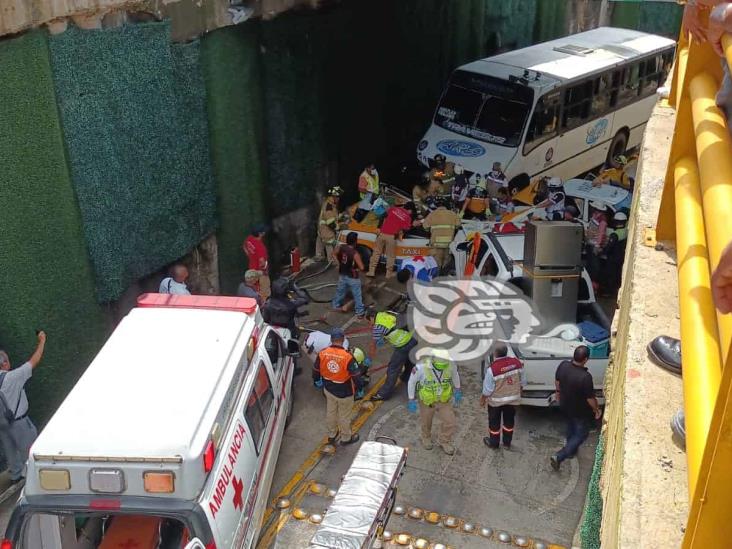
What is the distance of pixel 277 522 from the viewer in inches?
348

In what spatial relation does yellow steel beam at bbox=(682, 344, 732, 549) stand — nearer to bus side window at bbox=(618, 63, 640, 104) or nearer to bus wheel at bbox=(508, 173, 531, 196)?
bus wheel at bbox=(508, 173, 531, 196)

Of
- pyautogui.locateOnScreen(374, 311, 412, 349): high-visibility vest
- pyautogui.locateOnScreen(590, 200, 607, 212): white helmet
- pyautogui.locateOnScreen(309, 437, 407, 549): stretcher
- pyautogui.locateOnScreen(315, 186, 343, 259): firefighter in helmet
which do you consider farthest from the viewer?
Answer: pyautogui.locateOnScreen(315, 186, 343, 259): firefighter in helmet

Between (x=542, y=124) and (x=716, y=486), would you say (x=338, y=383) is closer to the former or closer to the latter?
(x=716, y=486)


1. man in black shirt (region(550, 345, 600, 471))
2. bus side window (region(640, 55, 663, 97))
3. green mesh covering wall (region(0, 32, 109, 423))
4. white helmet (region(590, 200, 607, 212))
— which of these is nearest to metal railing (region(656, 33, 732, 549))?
man in black shirt (region(550, 345, 600, 471))

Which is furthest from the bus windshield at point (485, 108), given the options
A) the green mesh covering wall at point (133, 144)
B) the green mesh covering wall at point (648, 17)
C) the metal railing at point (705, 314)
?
the metal railing at point (705, 314)

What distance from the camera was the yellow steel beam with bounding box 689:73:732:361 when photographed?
2238 millimetres

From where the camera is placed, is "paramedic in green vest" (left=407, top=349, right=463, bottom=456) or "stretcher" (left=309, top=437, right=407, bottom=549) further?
"paramedic in green vest" (left=407, top=349, right=463, bottom=456)

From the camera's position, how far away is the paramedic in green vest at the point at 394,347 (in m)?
10.2

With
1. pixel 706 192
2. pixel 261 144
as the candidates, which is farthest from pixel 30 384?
pixel 706 192

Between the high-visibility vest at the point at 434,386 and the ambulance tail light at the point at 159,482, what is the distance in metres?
3.80

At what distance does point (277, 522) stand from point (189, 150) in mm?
5495

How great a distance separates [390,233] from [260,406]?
20.1ft

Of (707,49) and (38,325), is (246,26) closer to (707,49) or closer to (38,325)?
(38,325)

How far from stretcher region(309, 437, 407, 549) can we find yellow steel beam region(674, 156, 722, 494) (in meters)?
4.71
